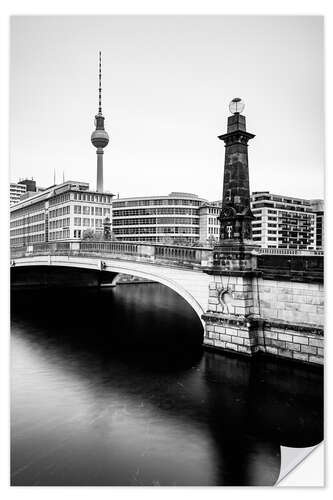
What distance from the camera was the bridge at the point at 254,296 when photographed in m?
9.44

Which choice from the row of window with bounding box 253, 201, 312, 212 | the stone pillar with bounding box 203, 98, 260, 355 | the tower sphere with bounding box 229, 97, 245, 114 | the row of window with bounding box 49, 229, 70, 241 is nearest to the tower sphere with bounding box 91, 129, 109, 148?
the row of window with bounding box 49, 229, 70, 241

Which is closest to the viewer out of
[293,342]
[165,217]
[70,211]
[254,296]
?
[293,342]

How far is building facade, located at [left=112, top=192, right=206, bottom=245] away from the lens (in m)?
57.2

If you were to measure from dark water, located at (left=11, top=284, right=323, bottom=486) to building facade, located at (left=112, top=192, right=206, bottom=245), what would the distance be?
143 ft

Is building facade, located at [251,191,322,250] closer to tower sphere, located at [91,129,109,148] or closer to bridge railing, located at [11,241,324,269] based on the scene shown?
tower sphere, located at [91,129,109,148]

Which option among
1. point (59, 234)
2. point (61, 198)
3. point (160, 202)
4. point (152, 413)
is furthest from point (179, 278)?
point (160, 202)

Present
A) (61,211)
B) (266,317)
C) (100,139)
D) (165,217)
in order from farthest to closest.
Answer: (100,139) < (165,217) < (61,211) < (266,317)

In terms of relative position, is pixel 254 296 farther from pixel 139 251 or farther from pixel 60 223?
pixel 60 223

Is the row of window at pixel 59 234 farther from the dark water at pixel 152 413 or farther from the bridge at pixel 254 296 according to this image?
the bridge at pixel 254 296

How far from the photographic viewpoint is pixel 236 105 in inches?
376

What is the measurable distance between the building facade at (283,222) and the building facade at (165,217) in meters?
12.4

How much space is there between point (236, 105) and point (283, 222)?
192ft

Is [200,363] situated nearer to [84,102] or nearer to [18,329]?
[84,102]

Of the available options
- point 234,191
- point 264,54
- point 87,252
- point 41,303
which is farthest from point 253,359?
point 41,303
